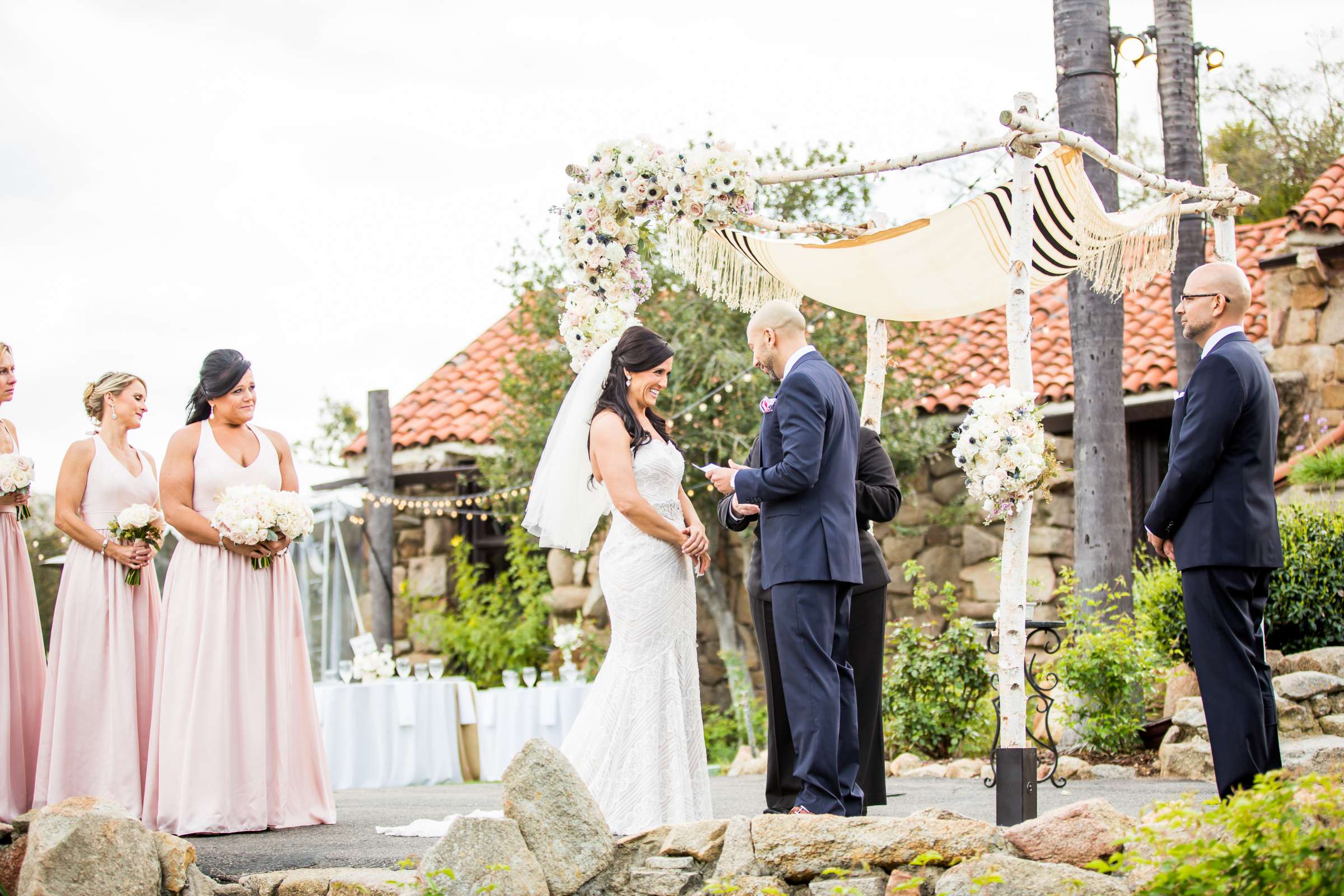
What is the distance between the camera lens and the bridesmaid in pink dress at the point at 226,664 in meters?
5.29

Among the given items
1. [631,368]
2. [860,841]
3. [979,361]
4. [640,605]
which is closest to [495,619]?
[979,361]

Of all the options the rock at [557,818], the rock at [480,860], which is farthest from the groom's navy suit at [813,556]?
the rock at [480,860]

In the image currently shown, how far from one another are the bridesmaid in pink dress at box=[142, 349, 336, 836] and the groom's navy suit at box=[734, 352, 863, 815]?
2.24 metres

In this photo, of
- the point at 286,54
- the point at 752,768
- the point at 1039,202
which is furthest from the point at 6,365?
the point at 752,768

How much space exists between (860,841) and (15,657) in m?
3.68

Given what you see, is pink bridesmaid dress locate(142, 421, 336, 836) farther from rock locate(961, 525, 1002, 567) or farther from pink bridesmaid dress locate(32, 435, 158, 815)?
rock locate(961, 525, 1002, 567)

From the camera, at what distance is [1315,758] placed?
19.1ft

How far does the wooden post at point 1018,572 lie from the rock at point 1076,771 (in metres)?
2.63

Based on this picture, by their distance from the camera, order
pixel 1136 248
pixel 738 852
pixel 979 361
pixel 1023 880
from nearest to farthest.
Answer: pixel 1023 880, pixel 738 852, pixel 1136 248, pixel 979 361

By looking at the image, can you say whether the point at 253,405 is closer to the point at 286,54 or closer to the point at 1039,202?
the point at 1039,202

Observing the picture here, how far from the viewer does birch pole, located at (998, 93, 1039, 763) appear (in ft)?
15.5

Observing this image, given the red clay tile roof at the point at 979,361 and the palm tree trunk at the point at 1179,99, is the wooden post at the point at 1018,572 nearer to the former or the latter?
the palm tree trunk at the point at 1179,99

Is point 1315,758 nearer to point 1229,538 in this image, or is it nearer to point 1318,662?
point 1318,662

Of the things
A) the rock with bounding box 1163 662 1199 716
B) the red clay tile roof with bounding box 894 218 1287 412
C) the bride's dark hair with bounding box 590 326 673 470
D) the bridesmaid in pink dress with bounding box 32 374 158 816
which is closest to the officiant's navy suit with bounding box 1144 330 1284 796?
the bride's dark hair with bounding box 590 326 673 470
